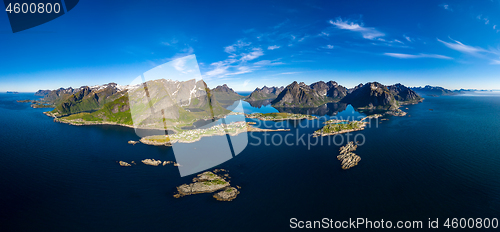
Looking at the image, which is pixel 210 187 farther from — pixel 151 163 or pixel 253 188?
pixel 151 163

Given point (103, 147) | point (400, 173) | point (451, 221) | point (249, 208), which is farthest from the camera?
point (103, 147)

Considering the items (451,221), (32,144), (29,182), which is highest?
(32,144)

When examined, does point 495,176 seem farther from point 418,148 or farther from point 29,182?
point 29,182

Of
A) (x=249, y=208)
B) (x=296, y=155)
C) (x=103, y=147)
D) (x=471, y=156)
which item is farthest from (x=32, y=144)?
(x=471, y=156)

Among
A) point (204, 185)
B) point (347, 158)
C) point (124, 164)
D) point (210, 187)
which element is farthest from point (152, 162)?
point (347, 158)

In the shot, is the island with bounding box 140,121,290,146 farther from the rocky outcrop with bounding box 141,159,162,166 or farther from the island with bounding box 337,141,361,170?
the island with bounding box 337,141,361,170

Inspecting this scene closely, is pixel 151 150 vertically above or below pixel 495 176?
above
